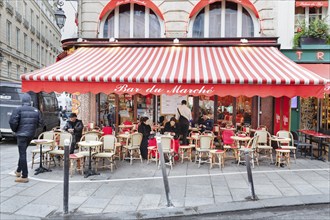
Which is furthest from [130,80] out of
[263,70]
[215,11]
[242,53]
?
[215,11]

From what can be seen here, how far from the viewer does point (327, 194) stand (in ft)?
20.6

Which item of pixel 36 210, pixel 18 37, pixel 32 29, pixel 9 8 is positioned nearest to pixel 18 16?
pixel 18 37

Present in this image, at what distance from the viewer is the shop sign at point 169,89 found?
7391 mm

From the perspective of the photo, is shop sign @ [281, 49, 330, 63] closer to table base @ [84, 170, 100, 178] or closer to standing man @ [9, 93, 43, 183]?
table base @ [84, 170, 100, 178]

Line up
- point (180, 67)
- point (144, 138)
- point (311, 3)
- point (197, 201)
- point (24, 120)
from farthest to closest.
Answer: point (311, 3) < point (144, 138) < point (180, 67) < point (24, 120) < point (197, 201)

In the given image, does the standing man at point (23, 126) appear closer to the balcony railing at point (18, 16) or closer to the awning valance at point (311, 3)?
the awning valance at point (311, 3)

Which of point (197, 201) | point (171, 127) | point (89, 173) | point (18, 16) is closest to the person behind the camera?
point (197, 201)

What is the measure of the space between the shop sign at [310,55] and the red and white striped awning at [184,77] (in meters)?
2.45

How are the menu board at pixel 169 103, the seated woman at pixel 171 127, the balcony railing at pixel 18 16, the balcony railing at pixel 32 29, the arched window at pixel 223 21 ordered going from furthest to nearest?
1. the balcony railing at pixel 32 29
2. the balcony railing at pixel 18 16
3. the menu board at pixel 169 103
4. the arched window at pixel 223 21
5. the seated woman at pixel 171 127

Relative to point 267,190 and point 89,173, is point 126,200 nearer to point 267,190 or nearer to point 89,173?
point 89,173

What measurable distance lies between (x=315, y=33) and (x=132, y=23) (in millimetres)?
7238

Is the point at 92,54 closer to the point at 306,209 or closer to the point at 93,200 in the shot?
the point at 93,200

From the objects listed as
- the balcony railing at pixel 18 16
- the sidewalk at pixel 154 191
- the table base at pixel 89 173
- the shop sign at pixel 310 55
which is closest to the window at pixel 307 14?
the shop sign at pixel 310 55

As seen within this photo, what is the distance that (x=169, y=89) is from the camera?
24.5 feet
